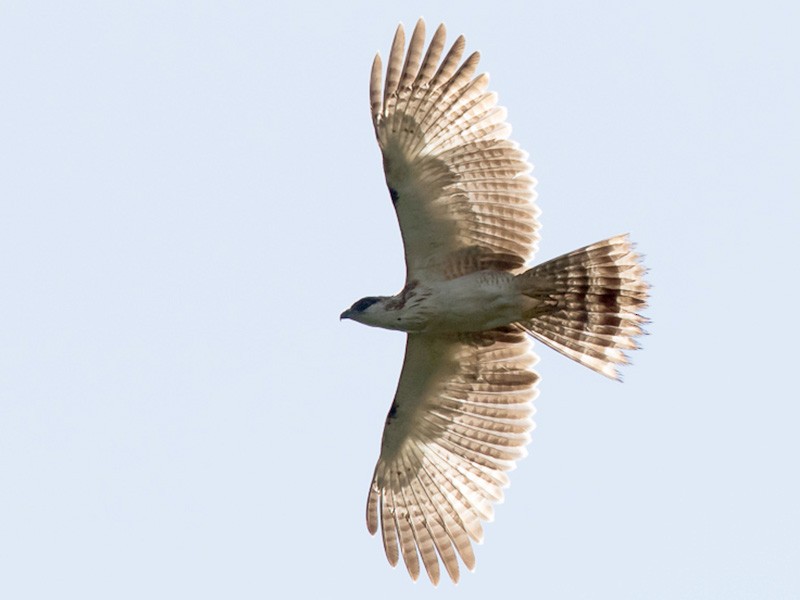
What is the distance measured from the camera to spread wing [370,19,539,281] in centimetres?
1309

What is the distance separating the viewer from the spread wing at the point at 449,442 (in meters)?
14.2

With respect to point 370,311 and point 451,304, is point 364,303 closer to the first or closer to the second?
point 370,311

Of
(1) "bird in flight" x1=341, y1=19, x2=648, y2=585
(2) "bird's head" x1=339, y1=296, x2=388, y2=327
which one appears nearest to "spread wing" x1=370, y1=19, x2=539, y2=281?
(1) "bird in flight" x1=341, y1=19, x2=648, y2=585

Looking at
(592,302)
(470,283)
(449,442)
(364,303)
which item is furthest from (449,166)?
(449,442)

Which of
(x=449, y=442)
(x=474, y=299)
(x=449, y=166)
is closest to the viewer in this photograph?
(x=449, y=166)

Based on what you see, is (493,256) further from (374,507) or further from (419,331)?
(374,507)

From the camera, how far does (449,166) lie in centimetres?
1323

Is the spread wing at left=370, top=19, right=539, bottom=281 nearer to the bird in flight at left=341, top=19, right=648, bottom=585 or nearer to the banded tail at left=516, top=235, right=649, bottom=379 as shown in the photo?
the bird in flight at left=341, top=19, right=648, bottom=585

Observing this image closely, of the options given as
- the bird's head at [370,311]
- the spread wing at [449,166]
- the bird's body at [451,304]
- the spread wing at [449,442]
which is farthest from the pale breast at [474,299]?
the spread wing at [449,442]

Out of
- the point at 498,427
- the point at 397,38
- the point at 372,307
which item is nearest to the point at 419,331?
the point at 372,307

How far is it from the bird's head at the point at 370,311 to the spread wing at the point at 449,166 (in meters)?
0.35

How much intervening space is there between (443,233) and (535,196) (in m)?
0.82

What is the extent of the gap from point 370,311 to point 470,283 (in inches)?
33.5

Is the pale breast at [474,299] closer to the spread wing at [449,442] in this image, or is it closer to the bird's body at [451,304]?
the bird's body at [451,304]
